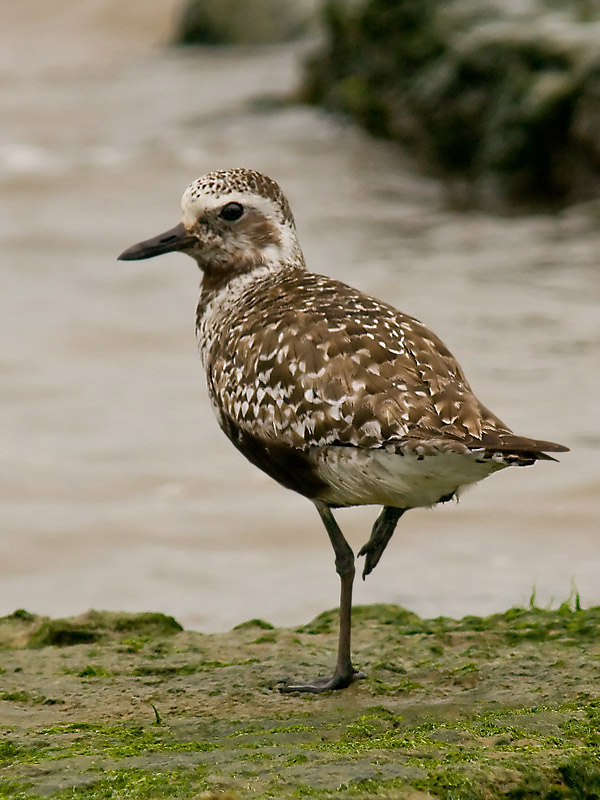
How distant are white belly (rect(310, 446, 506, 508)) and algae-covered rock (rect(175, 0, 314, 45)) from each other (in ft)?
66.6

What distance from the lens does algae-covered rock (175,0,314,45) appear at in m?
24.0

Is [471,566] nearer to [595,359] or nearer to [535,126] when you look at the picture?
[595,359]

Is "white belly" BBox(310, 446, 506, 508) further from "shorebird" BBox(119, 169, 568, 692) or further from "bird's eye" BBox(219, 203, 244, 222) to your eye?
"bird's eye" BBox(219, 203, 244, 222)

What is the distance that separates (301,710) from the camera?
15.6 feet

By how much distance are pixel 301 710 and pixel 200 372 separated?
23.2 ft

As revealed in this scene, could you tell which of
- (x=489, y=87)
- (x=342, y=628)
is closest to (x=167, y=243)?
(x=342, y=628)

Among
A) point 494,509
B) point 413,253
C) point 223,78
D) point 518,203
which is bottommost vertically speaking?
point 494,509

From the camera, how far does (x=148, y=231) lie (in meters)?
15.6

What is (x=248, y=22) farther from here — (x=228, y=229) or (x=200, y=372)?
(x=228, y=229)

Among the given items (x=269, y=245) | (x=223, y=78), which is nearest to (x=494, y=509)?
(x=269, y=245)

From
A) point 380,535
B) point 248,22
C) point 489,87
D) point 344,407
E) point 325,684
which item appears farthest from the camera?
point 248,22

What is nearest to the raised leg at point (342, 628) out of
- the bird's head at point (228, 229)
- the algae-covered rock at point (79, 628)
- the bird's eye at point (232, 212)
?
the algae-covered rock at point (79, 628)

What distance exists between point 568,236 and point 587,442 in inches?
208

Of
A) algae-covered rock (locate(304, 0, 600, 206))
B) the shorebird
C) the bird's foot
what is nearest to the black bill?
the shorebird
